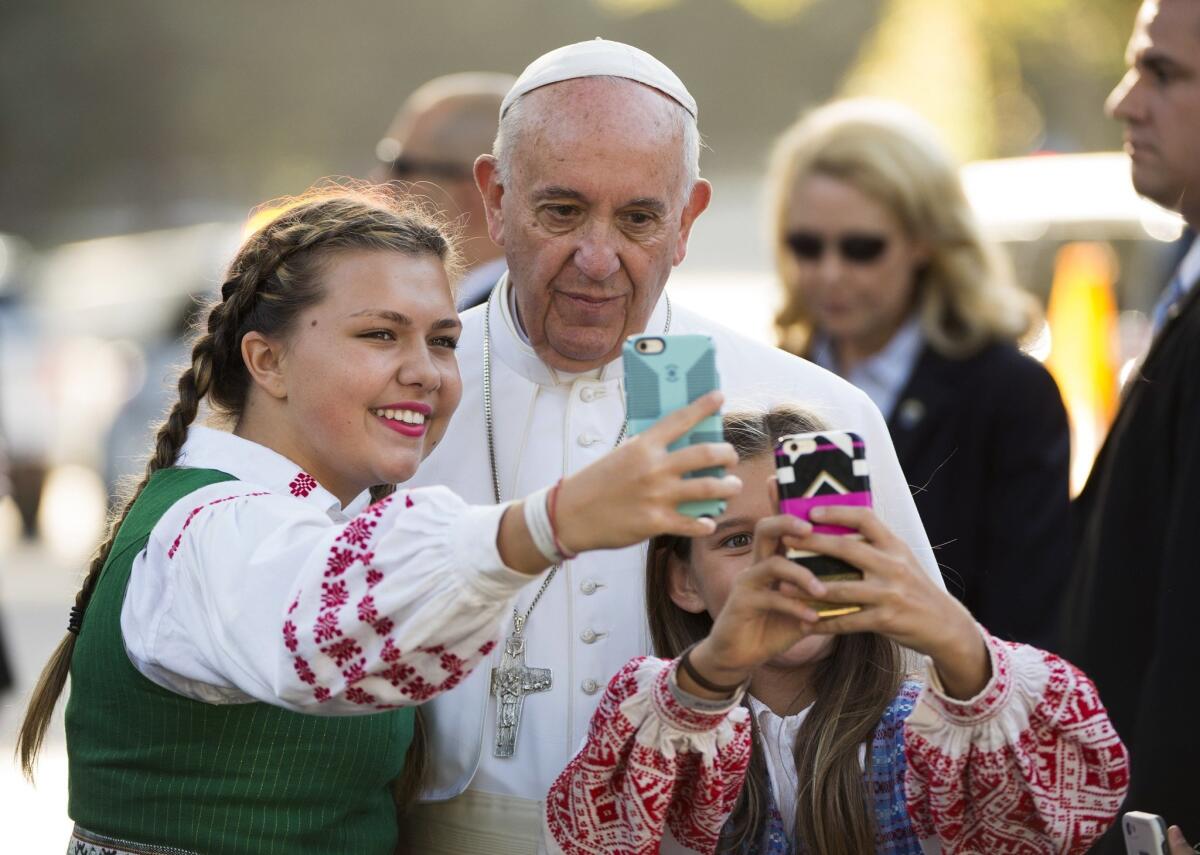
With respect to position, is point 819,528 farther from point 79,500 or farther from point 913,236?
point 79,500

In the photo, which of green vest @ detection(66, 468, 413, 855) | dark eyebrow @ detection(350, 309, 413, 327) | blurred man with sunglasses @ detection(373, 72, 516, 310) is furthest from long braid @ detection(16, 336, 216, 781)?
blurred man with sunglasses @ detection(373, 72, 516, 310)

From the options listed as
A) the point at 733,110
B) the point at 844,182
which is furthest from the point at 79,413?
the point at 733,110

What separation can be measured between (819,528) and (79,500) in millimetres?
16069

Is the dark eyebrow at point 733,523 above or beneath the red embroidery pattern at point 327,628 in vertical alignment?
above

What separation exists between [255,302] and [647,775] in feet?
3.62

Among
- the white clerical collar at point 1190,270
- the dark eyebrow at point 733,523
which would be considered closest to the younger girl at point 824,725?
the dark eyebrow at point 733,523

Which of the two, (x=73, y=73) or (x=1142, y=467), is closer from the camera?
(x=1142, y=467)

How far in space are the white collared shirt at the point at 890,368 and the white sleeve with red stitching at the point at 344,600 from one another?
2885 mm

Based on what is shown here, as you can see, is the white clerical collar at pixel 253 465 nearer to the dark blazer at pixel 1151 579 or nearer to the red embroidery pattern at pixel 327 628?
the red embroidery pattern at pixel 327 628

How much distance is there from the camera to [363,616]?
7.89ft

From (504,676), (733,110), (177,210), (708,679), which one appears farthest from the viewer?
(733,110)

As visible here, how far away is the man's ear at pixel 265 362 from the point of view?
3070mm

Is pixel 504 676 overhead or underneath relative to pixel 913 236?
underneath

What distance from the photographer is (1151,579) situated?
12.4ft
